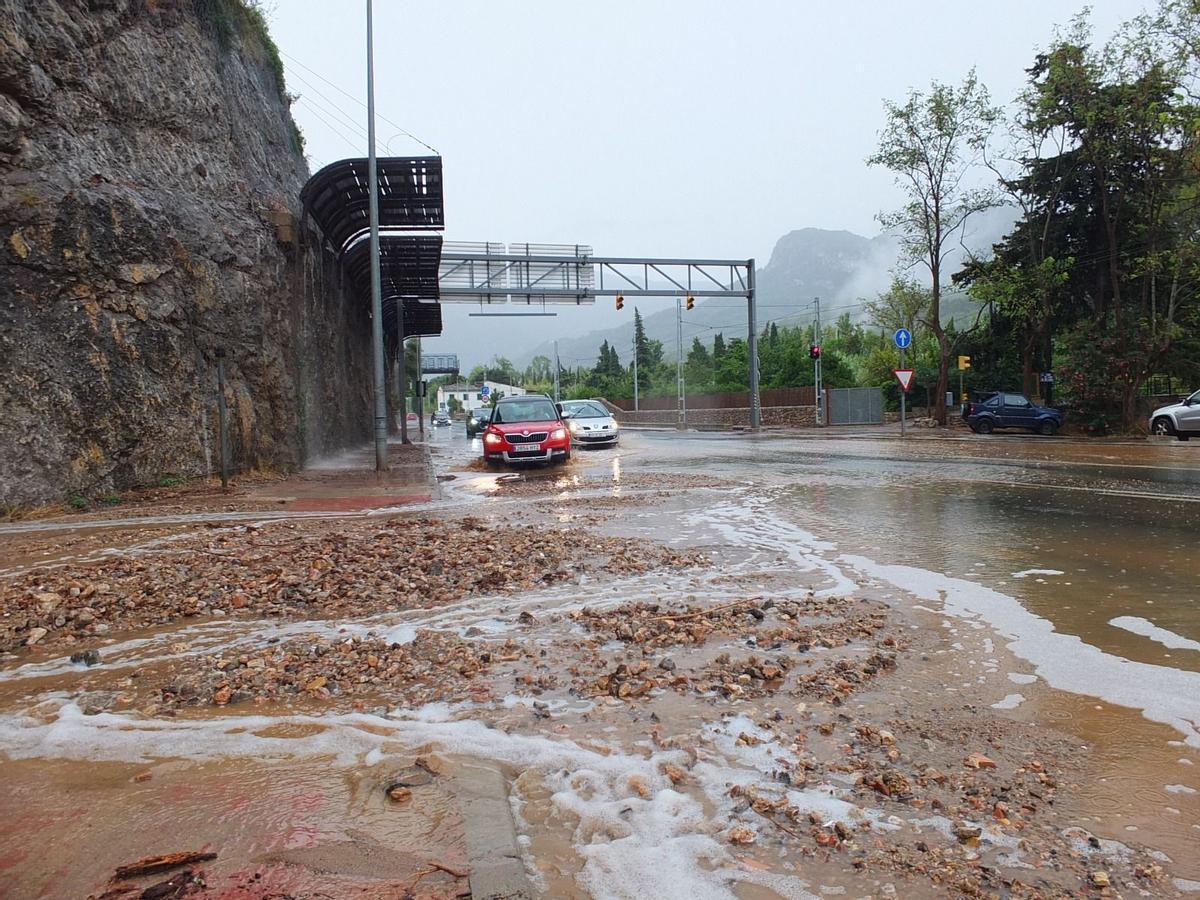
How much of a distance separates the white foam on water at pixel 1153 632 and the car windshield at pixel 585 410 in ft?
65.6

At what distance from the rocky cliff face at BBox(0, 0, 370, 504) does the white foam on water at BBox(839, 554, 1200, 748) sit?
34.0ft


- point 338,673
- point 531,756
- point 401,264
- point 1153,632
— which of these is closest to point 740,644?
point 531,756

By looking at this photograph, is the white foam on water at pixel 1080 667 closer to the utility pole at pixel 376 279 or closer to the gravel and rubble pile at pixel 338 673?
the gravel and rubble pile at pixel 338 673

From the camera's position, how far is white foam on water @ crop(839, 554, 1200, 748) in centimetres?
321

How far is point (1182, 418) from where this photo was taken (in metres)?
22.9

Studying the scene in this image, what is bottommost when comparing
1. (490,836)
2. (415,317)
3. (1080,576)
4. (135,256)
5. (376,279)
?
(1080,576)

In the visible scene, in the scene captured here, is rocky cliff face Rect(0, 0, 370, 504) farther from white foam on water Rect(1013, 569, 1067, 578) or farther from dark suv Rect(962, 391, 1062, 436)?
dark suv Rect(962, 391, 1062, 436)

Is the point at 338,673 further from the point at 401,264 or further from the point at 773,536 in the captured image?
the point at 401,264

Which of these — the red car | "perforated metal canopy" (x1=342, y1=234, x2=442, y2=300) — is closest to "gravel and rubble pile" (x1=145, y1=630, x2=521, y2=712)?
the red car

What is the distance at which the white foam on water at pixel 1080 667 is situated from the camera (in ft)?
10.5

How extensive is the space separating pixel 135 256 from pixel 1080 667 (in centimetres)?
1253

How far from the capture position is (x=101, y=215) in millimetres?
10562

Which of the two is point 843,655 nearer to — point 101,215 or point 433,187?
point 101,215

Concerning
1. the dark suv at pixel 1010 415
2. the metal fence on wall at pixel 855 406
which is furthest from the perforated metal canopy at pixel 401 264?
the metal fence on wall at pixel 855 406
